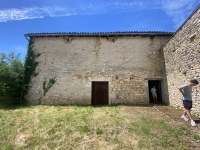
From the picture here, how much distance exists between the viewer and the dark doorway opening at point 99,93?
8.30m

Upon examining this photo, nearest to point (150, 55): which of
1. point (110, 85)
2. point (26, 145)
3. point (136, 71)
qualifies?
point (136, 71)

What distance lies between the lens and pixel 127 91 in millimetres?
8180

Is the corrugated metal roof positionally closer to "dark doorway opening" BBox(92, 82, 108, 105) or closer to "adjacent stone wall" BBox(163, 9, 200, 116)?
"adjacent stone wall" BBox(163, 9, 200, 116)

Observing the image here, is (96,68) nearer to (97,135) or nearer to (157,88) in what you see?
(157,88)

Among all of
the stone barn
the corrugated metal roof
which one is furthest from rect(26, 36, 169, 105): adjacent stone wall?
the corrugated metal roof

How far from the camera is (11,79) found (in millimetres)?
7980

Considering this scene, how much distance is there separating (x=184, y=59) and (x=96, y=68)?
5.17 meters

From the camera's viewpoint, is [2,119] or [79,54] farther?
[79,54]

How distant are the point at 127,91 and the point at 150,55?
3140mm

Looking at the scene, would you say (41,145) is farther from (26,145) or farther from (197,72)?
(197,72)

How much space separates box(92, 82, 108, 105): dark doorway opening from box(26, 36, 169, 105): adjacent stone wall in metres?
0.32

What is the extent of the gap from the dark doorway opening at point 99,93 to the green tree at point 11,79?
5.14 m

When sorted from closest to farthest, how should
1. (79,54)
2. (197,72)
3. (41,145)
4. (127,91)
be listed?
(41,145) < (197,72) < (127,91) < (79,54)

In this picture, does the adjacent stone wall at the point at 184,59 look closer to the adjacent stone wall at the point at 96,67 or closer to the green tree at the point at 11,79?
the adjacent stone wall at the point at 96,67
